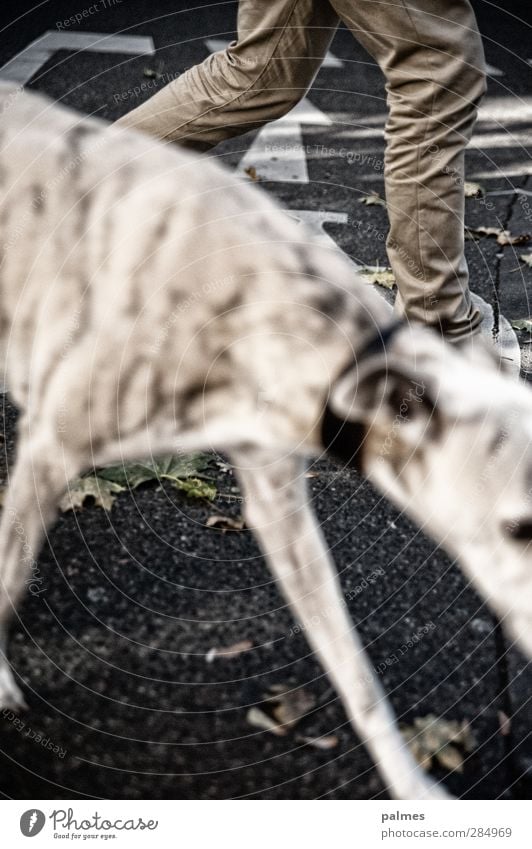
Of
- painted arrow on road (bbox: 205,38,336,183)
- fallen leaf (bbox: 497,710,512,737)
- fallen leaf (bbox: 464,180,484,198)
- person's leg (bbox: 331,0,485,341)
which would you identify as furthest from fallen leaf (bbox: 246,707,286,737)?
fallen leaf (bbox: 464,180,484,198)

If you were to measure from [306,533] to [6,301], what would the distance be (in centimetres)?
69

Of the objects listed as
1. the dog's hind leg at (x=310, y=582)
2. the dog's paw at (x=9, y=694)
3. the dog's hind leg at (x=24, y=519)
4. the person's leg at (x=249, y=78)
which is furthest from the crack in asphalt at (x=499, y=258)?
the dog's paw at (x=9, y=694)

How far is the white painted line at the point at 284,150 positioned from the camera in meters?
2.61

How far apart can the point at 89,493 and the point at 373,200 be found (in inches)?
56.8

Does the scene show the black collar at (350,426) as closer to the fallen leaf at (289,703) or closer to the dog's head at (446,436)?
the dog's head at (446,436)

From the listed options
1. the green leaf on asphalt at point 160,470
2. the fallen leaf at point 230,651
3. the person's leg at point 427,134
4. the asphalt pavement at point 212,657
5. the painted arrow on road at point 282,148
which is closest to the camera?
the asphalt pavement at point 212,657

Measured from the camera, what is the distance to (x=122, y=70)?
293 cm

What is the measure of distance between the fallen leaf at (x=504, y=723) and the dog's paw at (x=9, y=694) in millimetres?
807

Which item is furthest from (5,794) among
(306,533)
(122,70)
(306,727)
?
(122,70)

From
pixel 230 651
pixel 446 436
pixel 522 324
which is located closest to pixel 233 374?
pixel 446 436

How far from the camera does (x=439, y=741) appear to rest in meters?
1.42

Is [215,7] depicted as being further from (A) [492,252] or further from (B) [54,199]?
(B) [54,199]

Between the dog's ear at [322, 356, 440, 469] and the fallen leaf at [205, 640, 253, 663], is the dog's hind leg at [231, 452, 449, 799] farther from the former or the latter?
the dog's ear at [322, 356, 440, 469]

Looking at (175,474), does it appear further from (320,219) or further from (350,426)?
(320,219)
